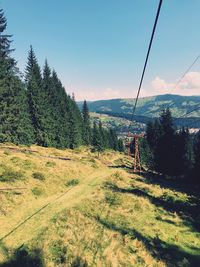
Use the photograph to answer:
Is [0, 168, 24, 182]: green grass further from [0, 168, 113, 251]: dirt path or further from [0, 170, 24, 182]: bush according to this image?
[0, 168, 113, 251]: dirt path

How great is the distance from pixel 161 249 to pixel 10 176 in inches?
620

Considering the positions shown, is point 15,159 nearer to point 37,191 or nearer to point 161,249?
point 37,191

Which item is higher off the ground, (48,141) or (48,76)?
(48,76)

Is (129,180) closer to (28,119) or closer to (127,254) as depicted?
(127,254)

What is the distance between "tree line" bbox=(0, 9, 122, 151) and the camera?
1941 inches

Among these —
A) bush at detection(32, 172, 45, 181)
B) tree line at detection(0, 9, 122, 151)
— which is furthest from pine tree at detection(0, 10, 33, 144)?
bush at detection(32, 172, 45, 181)

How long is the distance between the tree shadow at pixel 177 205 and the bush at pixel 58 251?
11.1 m

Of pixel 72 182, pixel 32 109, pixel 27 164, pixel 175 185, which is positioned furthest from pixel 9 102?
pixel 175 185

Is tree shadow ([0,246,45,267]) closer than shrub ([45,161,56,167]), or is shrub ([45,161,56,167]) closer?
tree shadow ([0,246,45,267])

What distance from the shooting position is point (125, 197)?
26.5 metres

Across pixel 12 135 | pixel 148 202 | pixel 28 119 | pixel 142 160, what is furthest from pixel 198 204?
pixel 142 160

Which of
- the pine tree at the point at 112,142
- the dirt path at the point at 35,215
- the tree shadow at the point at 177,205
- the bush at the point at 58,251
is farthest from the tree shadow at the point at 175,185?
the pine tree at the point at 112,142

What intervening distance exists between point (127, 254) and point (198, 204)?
16072 millimetres

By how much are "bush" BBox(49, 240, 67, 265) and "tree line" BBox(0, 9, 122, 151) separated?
1377 inches
